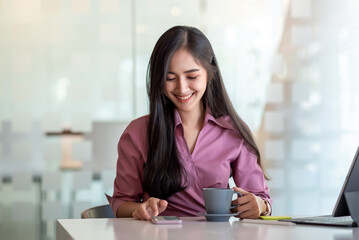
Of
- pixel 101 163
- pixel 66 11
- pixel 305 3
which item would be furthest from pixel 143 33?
pixel 305 3

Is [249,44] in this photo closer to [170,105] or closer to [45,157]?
[45,157]

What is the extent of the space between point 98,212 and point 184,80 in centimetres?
48

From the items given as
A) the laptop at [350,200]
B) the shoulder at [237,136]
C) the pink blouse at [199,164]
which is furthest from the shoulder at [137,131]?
the laptop at [350,200]

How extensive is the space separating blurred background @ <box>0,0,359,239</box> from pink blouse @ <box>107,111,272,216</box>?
6.17 ft

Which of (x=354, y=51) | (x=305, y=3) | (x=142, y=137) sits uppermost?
(x=305, y=3)

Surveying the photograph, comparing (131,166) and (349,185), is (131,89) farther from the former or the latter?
(349,185)

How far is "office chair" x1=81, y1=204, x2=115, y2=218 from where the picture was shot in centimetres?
178

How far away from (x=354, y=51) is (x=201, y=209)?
8.84 feet

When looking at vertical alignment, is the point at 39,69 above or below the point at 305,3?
below

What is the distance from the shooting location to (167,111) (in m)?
2.01

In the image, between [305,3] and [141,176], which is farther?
[305,3]

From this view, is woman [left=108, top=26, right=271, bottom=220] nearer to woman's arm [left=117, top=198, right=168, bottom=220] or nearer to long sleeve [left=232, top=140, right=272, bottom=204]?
long sleeve [left=232, top=140, right=272, bottom=204]

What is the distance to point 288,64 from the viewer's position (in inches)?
165

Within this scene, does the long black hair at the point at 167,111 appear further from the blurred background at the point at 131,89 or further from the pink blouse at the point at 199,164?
the blurred background at the point at 131,89
